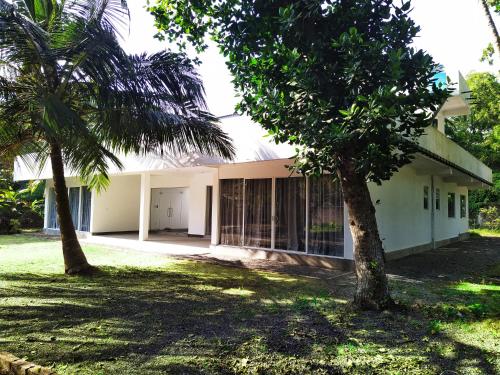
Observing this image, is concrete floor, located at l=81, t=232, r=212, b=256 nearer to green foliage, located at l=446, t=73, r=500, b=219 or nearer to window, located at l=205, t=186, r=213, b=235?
window, located at l=205, t=186, r=213, b=235

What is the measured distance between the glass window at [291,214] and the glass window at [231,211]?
5.00 ft

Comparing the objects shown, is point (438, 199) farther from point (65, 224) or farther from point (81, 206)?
point (81, 206)

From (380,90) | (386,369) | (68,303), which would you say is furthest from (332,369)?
(68,303)

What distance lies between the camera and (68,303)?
6406mm

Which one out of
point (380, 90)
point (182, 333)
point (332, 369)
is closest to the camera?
point (332, 369)

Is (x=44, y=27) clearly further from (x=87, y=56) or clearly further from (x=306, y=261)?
(x=306, y=261)

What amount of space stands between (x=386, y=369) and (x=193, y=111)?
23.8ft

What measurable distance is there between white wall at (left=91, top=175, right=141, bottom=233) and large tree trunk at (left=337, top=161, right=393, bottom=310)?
1504 centimetres

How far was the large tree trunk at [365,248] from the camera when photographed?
575 cm

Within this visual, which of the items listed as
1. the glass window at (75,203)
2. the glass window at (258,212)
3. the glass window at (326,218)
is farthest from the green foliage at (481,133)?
the glass window at (75,203)

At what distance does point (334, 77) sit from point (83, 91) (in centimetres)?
601

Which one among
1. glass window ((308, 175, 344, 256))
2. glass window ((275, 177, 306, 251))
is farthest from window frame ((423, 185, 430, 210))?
glass window ((275, 177, 306, 251))

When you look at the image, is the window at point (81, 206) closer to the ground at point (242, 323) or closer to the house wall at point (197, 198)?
the house wall at point (197, 198)

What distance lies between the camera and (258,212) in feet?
40.0
